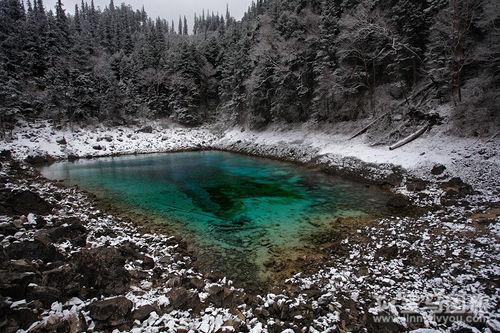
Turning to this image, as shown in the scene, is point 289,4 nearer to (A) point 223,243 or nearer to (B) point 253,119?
(B) point 253,119

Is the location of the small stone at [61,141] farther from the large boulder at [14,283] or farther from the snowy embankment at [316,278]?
the large boulder at [14,283]

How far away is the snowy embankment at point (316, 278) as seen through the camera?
205 inches

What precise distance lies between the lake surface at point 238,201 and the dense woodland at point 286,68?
987 centimetres

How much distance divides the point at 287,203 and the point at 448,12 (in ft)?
59.6

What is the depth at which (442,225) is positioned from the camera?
9.42 meters

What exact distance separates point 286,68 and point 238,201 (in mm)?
22353

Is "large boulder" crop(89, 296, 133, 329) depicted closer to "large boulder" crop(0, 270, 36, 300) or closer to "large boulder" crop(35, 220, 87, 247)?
"large boulder" crop(0, 270, 36, 300)

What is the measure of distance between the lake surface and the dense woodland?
32.4ft

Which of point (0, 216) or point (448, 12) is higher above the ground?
point (448, 12)

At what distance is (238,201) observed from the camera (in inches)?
583

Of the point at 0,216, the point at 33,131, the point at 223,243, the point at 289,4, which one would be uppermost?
the point at 289,4

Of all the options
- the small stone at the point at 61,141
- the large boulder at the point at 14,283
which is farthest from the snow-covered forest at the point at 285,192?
the small stone at the point at 61,141

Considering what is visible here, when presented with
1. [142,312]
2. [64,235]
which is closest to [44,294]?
[142,312]

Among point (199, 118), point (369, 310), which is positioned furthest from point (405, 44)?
point (199, 118)
